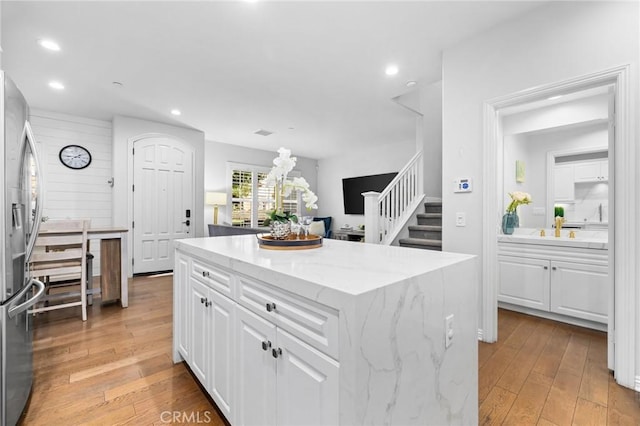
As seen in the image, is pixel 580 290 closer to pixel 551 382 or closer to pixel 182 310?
pixel 551 382

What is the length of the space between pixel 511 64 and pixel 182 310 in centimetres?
309

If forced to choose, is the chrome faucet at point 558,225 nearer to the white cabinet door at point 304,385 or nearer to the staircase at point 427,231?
the staircase at point 427,231

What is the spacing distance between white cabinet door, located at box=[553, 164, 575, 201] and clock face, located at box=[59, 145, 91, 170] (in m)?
6.74

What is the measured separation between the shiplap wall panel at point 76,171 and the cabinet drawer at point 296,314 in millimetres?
4890

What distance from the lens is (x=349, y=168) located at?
776 centimetres

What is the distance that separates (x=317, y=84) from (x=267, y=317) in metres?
3.17

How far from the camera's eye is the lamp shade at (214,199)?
5961mm

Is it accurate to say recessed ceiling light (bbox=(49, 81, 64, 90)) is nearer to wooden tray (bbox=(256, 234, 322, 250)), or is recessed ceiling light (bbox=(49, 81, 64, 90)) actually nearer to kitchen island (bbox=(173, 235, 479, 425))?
kitchen island (bbox=(173, 235, 479, 425))

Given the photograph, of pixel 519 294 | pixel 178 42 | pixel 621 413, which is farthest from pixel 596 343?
pixel 178 42

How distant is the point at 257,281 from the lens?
1.23 m

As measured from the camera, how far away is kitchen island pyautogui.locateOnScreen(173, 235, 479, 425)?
→ 85 cm

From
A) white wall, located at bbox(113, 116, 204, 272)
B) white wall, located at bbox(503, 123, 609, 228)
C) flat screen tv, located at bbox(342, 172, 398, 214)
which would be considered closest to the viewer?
white wall, located at bbox(503, 123, 609, 228)

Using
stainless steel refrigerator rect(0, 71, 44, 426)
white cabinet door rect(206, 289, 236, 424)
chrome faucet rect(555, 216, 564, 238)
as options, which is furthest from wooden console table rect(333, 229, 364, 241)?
stainless steel refrigerator rect(0, 71, 44, 426)

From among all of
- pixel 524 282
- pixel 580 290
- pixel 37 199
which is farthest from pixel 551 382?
pixel 37 199
